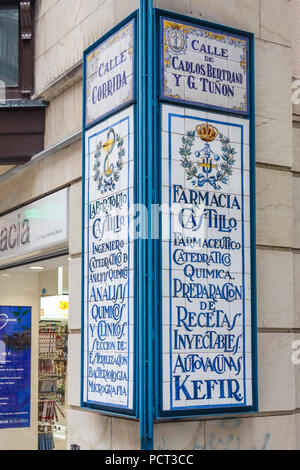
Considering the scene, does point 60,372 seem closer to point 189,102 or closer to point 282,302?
point 282,302

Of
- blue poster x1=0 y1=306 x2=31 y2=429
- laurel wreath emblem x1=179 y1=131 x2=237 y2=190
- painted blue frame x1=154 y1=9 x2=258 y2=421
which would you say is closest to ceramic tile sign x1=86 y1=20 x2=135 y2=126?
painted blue frame x1=154 y1=9 x2=258 y2=421

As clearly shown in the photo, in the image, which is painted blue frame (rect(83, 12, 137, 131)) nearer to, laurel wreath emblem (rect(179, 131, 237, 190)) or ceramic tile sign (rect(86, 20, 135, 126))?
ceramic tile sign (rect(86, 20, 135, 126))

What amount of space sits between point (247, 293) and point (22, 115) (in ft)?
11.4

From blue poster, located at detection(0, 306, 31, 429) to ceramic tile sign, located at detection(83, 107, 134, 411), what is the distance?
11.6 ft

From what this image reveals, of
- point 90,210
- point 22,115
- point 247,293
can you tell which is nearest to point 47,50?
point 22,115

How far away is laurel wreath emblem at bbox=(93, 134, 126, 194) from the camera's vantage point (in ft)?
18.7

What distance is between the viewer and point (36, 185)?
7.82m

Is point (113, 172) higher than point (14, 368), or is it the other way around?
point (113, 172)

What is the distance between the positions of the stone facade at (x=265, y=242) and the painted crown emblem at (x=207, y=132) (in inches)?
21.1

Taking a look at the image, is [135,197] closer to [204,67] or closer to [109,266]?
[109,266]

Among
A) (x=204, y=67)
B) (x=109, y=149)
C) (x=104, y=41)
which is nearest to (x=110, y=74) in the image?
(x=104, y=41)

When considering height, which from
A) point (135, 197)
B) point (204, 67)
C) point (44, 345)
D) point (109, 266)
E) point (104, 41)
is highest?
point (104, 41)

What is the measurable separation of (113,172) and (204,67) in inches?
43.0

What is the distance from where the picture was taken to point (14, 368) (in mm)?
9305
